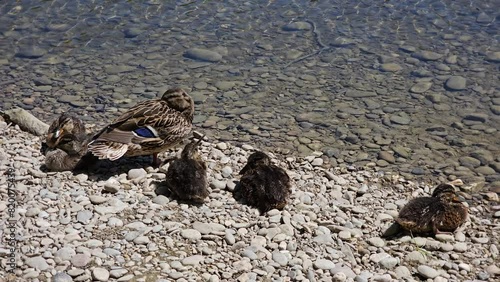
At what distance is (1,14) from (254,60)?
4753mm

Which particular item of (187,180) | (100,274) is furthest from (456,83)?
(100,274)

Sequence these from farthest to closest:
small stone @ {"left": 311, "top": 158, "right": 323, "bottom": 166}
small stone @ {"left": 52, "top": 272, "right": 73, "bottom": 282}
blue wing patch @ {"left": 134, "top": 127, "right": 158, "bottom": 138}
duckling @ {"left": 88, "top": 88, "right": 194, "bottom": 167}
Answer: 1. small stone @ {"left": 311, "top": 158, "right": 323, "bottom": 166}
2. blue wing patch @ {"left": 134, "top": 127, "right": 158, "bottom": 138}
3. duckling @ {"left": 88, "top": 88, "right": 194, "bottom": 167}
4. small stone @ {"left": 52, "top": 272, "right": 73, "bottom": 282}

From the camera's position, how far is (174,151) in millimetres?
8469

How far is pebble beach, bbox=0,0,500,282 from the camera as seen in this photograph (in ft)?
20.8

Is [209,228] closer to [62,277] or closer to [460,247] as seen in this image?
[62,277]

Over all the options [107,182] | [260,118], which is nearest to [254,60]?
[260,118]

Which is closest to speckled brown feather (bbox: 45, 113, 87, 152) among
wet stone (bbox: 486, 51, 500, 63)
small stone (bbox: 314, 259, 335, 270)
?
small stone (bbox: 314, 259, 335, 270)

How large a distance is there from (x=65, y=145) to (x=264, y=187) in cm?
221

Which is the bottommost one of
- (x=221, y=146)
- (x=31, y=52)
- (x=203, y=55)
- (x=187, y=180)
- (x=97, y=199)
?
(x=31, y=52)

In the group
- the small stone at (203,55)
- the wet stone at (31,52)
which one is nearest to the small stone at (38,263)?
the small stone at (203,55)

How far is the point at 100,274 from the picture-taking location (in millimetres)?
5852

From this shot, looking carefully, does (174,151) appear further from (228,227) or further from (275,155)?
(228,227)

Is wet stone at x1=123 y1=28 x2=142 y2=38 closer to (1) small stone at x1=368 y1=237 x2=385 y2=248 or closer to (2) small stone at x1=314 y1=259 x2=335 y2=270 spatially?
(1) small stone at x1=368 y1=237 x2=385 y2=248

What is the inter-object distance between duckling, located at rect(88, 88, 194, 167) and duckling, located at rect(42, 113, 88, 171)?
0.25m
